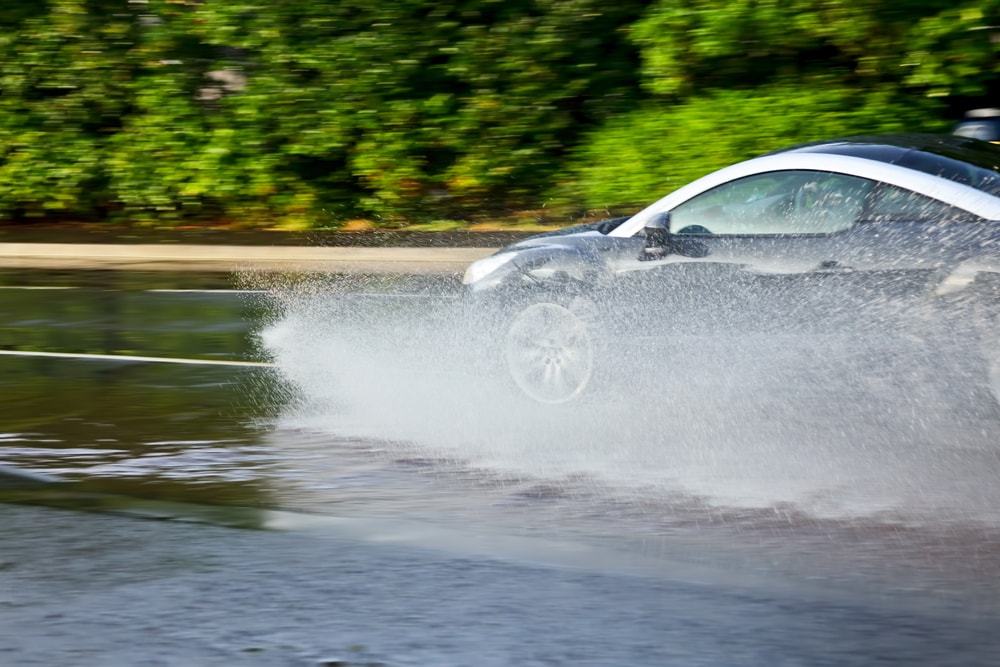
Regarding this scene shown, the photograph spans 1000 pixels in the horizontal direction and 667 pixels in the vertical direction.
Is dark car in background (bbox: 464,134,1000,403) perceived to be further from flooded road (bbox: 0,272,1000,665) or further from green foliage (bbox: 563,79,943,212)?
green foliage (bbox: 563,79,943,212)

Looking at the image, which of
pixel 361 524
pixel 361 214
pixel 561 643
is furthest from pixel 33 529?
pixel 361 214

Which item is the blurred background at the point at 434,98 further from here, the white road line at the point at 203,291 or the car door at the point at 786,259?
the car door at the point at 786,259

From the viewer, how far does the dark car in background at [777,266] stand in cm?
757

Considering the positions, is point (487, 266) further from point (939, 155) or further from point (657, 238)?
point (939, 155)

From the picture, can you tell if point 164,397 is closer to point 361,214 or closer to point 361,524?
point 361,524

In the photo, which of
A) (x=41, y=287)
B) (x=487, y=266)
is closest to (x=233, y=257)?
(x=41, y=287)

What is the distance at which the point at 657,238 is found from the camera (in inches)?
328

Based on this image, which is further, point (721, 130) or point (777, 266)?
point (721, 130)

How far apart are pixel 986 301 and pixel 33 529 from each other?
4369 mm

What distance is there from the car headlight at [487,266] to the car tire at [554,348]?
0.31 metres

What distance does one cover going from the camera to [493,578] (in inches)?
223

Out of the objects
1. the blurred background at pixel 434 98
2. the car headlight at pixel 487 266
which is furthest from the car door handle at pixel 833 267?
the blurred background at pixel 434 98

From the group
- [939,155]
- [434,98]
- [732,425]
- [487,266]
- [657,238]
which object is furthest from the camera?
[434,98]

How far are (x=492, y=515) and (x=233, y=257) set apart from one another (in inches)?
455
